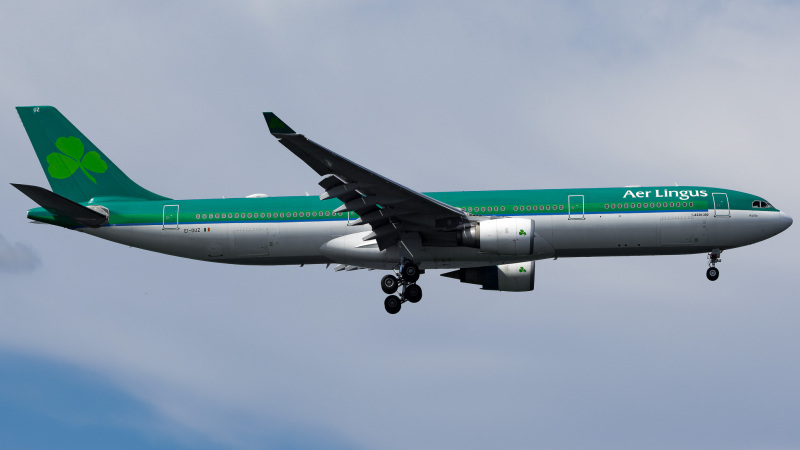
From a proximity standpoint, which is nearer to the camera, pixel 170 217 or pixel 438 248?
pixel 438 248

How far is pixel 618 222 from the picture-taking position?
4200 cm

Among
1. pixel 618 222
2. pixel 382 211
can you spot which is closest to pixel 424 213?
pixel 382 211

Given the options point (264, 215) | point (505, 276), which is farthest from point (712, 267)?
point (264, 215)

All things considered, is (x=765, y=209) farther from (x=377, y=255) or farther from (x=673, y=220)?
(x=377, y=255)

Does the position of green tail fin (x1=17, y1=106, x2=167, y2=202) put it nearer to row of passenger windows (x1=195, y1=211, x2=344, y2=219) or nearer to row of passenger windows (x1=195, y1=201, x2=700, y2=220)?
row of passenger windows (x1=195, y1=211, x2=344, y2=219)

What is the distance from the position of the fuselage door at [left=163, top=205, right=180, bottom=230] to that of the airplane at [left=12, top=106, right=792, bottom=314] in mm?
39

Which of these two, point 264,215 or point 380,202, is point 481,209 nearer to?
point 380,202

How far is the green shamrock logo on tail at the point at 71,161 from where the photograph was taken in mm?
46188

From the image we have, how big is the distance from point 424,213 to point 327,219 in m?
4.29

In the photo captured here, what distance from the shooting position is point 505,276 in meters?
45.2

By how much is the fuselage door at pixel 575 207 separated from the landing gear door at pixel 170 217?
1526 cm

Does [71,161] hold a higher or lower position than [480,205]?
higher

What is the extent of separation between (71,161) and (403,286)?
1501 centimetres

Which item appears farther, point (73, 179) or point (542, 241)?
point (73, 179)
